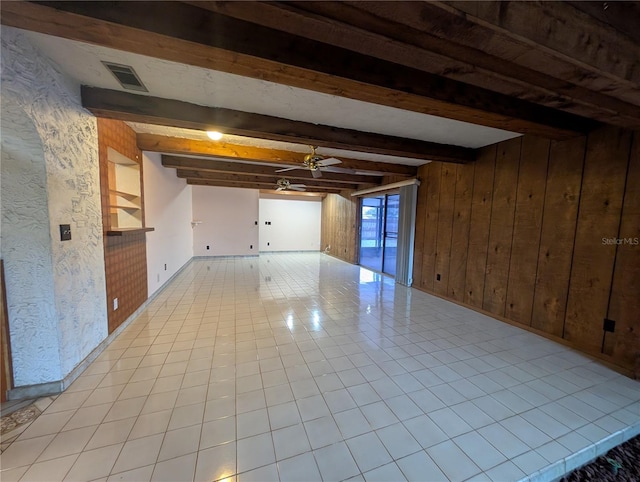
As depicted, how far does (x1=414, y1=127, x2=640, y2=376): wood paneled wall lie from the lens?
234cm

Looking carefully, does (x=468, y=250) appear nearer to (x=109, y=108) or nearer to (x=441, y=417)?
(x=441, y=417)

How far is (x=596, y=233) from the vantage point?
252 cm

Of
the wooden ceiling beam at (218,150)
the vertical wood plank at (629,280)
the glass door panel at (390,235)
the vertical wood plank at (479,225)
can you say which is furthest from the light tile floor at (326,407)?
the glass door panel at (390,235)

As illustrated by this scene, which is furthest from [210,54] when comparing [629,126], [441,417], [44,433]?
[629,126]

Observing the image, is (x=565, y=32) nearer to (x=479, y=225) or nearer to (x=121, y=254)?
(x=479, y=225)

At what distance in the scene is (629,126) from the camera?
210cm

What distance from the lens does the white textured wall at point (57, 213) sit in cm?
160

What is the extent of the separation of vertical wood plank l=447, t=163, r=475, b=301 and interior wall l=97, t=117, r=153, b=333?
186 inches

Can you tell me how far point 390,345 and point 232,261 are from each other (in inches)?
240

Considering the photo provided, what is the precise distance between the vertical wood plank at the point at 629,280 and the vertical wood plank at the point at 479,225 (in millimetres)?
1334

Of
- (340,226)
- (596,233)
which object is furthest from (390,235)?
(596,233)

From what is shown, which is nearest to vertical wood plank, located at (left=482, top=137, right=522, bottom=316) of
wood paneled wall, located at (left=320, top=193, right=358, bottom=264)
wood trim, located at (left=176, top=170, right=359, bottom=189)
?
wood trim, located at (left=176, top=170, right=359, bottom=189)

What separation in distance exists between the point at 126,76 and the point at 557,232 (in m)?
4.45

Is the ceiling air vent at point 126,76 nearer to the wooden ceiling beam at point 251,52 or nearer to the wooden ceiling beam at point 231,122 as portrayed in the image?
the wooden ceiling beam at point 231,122
